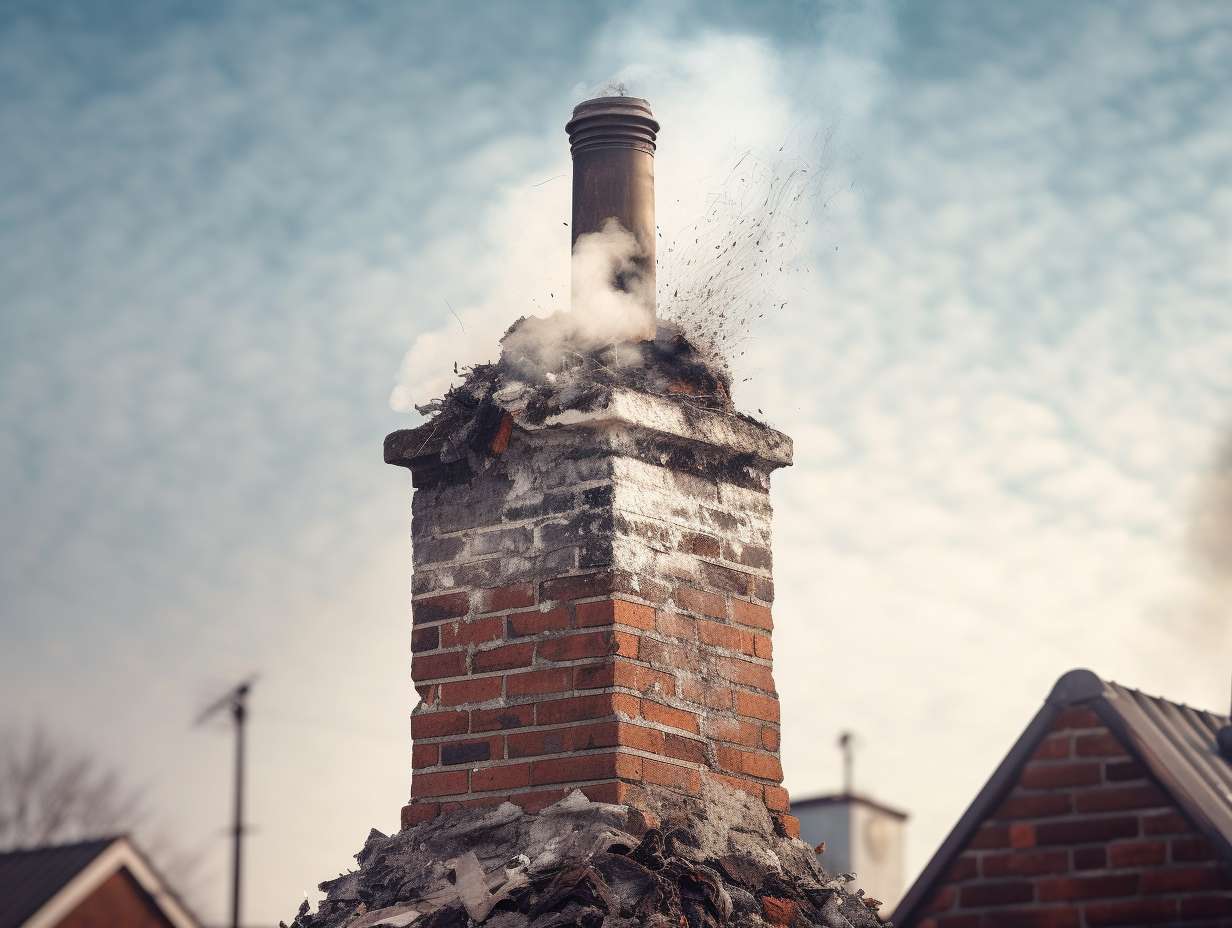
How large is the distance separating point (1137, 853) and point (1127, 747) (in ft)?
1.41

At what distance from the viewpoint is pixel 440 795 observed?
469 centimetres

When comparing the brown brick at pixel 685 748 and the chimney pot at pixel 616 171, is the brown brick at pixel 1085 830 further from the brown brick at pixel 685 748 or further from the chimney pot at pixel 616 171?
the chimney pot at pixel 616 171

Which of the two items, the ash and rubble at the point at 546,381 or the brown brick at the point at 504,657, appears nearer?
the brown brick at the point at 504,657

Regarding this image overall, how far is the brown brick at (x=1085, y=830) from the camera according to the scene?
7027mm

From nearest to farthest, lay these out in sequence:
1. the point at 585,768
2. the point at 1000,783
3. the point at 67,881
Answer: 1. the point at 585,768
2. the point at 1000,783
3. the point at 67,881

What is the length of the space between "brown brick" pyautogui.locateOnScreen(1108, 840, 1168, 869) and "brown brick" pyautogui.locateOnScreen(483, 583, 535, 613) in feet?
11.3

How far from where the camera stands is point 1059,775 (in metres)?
7.25

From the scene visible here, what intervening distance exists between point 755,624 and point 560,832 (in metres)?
0.91

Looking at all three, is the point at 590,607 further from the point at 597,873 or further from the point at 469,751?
the point at 597,873

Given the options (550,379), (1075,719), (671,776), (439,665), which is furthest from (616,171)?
(1075,719)

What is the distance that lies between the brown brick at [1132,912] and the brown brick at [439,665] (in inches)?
136

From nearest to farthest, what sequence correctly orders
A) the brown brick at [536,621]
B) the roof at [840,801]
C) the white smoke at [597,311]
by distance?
the brown brick at [536,621] → the white smoke at [597,311] → the roof at [840,801]

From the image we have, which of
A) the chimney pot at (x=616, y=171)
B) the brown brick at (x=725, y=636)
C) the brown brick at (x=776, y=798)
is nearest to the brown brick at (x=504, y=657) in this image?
the brown brick at (x=725, y=636)

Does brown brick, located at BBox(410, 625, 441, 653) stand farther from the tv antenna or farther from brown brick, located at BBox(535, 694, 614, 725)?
the tv antenna
